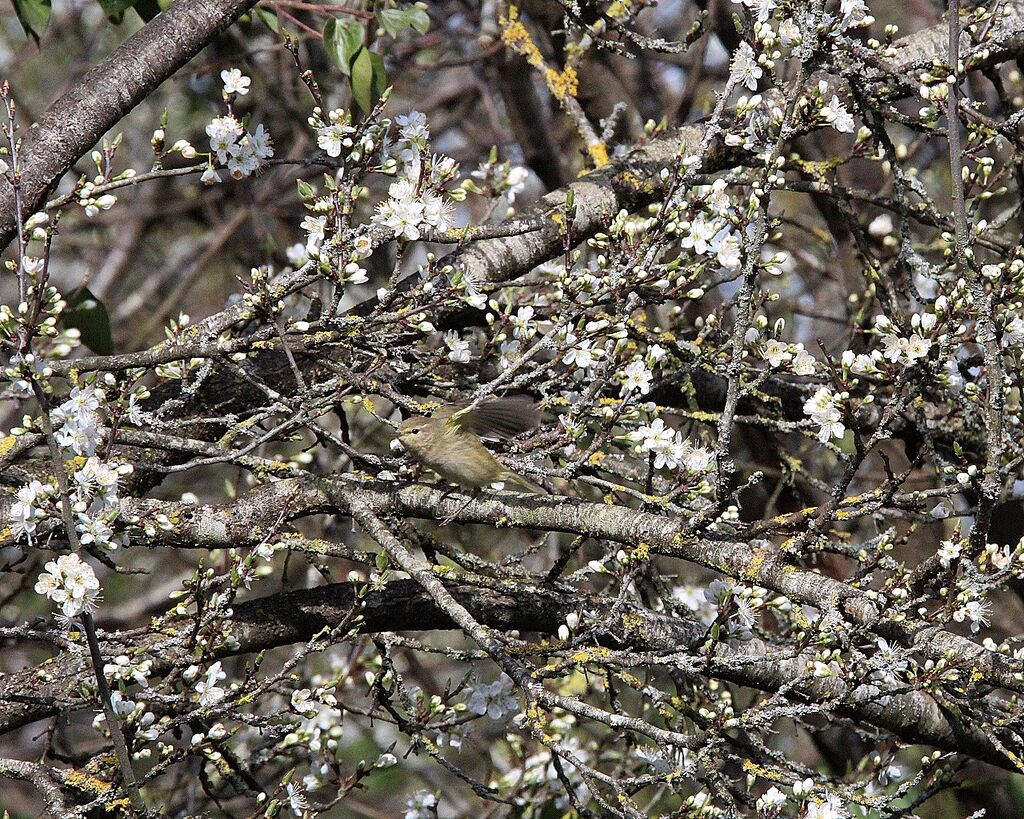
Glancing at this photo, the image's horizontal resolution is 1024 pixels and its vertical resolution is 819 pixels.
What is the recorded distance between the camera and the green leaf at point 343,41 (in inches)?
131

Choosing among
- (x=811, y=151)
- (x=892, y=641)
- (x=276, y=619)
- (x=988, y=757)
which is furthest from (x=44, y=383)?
(x=811, y=151)

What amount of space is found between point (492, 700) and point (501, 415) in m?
1.10

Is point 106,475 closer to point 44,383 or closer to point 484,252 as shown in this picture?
point 44,383

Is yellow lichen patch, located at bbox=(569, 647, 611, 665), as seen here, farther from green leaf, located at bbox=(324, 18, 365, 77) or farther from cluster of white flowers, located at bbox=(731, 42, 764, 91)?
green leaf, located at bbox=(324, 18, 365, 77)

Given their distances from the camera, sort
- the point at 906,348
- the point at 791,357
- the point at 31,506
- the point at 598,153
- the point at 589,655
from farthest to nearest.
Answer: the point at 598,153 < the point at 791,357 < the point at 906,348 < the point at 589,655 < the point at 31,506

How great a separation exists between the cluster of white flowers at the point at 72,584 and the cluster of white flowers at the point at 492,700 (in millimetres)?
1602

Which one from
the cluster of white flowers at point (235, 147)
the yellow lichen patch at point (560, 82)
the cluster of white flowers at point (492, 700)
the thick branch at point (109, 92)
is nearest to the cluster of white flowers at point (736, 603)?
→ the cluster of white flowers at point (492, 700)

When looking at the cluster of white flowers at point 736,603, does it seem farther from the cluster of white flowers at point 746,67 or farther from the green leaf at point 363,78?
the green leaf at point 363,78

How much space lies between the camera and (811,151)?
555 centimetres

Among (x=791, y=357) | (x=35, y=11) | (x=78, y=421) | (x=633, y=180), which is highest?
(x=35, y=11)

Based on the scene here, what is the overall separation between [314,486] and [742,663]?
4.15 feet

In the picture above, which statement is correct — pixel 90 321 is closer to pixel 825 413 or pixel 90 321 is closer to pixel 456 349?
pixel 456 349

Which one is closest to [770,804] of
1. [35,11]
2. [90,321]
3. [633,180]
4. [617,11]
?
[633,180]

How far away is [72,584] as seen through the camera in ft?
7.68
